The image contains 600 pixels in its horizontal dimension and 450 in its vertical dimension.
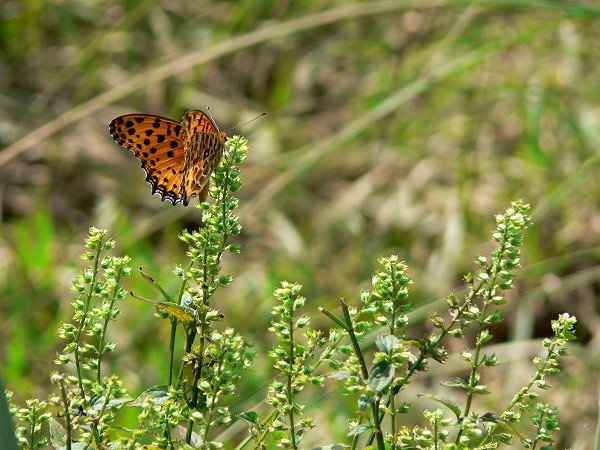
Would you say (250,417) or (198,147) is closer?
(250,417)

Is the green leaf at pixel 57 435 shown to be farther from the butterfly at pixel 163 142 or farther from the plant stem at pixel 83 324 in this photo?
the butterfly at pixel 163 142

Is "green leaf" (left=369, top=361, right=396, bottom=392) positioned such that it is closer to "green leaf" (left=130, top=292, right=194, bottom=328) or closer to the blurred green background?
"green leaf" (left=130, top=292, right=194, bottom=328)

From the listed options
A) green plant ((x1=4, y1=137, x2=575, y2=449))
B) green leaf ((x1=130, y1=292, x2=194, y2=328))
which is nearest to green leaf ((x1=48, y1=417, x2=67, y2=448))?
green plant ((x1=4, y1=137, x2=575, y2=449))

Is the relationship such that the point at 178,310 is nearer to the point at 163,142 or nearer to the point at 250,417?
the point at 250,417

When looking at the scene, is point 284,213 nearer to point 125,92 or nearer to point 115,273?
point 125,92

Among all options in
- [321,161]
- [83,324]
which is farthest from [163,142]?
[321,161]
